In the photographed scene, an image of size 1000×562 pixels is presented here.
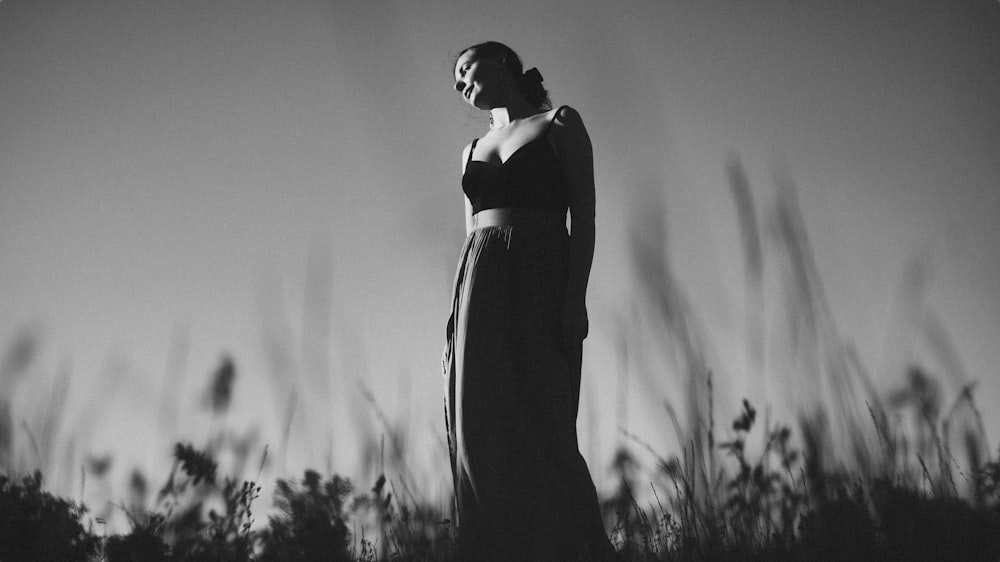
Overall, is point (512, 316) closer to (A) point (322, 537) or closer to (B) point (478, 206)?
(B) point (478, 206)

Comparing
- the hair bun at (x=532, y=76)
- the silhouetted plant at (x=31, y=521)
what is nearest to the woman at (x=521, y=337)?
the hair bun at (x=532, y=76)

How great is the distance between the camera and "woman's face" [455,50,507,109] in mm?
2082

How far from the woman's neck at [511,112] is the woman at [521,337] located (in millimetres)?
38

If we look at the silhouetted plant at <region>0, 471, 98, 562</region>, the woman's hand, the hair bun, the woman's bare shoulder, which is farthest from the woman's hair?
the silhouetted plant at <region>0, 471, 98, 562</region>

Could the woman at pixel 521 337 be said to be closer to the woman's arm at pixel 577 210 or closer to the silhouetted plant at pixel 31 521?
the woman's arm at pixel 577 210

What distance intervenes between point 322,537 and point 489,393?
56cm

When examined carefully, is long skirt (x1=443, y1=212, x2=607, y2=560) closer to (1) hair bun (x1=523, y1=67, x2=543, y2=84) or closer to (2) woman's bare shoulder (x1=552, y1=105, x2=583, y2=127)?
(2) woman's bare shoulder (x1=552, y1=105, x2=583, y2=127)

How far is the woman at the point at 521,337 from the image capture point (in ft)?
5.59

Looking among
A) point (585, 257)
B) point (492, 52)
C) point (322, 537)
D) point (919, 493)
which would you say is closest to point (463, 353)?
point (585, 257)

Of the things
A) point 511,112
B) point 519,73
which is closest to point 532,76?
point 519,73

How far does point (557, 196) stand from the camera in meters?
1.96

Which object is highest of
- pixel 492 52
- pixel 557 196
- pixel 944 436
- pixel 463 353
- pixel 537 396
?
pixel 492 52

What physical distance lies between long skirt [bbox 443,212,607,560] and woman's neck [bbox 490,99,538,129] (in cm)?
40

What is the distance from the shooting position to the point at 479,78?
6.83ft
